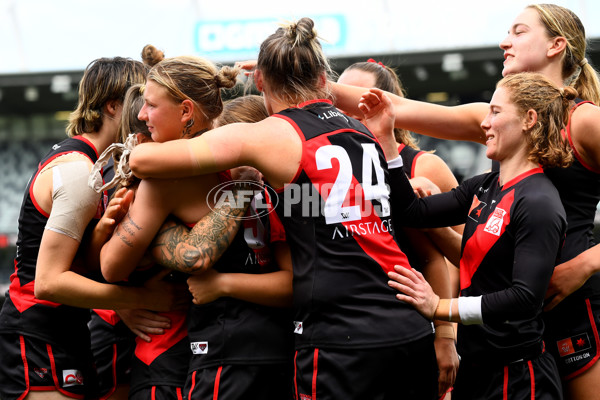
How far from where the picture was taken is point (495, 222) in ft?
8.80

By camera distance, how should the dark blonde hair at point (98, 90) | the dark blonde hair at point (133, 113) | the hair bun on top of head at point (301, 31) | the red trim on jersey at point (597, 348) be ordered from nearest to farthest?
the hair bun on top of head at point (301, 31) → the red trim on jersey at point (597, 348) → the dark blonde hair at point (133, 113) → the dark blonde hair at point (98, 90)

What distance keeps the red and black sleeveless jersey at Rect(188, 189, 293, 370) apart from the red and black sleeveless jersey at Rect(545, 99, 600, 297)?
4.17ft

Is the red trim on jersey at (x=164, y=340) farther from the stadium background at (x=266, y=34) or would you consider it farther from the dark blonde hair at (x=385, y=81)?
the stadium background at (x=266, y=34)

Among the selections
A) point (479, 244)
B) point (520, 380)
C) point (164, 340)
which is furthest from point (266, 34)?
point (520, 380)

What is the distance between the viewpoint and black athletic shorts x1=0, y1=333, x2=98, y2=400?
3084 millimetres

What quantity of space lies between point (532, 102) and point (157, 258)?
171 centimetres

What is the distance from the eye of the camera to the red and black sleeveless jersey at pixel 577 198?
113 inches

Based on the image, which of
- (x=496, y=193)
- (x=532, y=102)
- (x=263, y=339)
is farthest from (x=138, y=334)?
(x=532, y=102)

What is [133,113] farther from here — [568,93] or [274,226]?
[568,93]

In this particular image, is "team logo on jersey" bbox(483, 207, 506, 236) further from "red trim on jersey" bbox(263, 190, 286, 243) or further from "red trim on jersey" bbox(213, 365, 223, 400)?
"red trim on jersey" bbox(213, 365, 223, 400)

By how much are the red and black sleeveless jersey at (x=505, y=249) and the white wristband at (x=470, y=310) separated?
25 mm

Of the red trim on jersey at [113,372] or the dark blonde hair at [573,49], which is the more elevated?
the dark blonde hair at [573,49]

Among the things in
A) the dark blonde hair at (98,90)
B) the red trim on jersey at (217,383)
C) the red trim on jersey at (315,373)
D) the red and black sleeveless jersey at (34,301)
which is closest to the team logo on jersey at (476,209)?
the red trim on jersey at (315,373)

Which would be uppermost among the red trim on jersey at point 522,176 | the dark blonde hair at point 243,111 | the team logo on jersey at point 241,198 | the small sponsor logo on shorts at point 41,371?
the dark blonde hair at point 243,111
